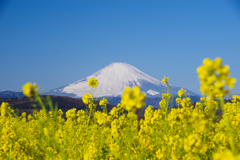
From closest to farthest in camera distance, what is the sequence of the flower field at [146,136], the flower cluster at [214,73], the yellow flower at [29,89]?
the flower cluster at [214,73]
the flower field at [146,136]
the yellow flower at [29,89]

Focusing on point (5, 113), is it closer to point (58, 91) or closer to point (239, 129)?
point (239, 129)

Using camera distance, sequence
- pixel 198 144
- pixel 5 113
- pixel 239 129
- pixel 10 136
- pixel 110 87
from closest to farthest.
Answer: pixel 198 144
pixel 5 113
pixel 10 136
pixel 239 129
pixel 110 87

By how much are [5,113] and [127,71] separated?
534 ft

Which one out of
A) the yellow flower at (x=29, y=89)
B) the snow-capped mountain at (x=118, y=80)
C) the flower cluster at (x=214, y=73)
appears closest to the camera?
the flower cluster at (x=214, y=73)

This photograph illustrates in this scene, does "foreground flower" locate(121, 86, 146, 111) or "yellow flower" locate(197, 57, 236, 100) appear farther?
"foreground flower" locate(121, 86, 146, 111)

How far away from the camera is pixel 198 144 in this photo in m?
1.47

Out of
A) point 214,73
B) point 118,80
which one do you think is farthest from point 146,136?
point 118,80

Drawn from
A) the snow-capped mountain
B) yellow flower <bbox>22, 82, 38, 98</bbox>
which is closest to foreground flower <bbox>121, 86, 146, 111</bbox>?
yellow flower <bbox>22, 82, 38, 98</bbox>

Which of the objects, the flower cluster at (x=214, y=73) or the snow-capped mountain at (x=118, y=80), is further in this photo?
the snow-capped mountain at (x=118, y=80)

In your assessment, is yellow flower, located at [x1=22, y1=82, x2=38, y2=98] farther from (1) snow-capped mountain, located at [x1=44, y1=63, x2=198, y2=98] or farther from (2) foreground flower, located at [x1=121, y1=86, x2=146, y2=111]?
(1) snow-capped mountain, located at [x1=44, y1=63, x2=198, y2=98]

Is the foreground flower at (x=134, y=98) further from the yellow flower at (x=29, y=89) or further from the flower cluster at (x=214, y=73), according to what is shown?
the yellow flower at (x=29, y=89)

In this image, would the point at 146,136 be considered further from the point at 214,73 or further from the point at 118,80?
the point at 118,80

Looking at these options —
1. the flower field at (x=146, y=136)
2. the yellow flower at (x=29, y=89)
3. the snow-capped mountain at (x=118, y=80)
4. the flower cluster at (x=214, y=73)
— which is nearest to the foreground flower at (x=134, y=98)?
the flower field at (x=146, y=136)

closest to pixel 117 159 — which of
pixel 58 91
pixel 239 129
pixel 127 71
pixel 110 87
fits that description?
pixel 239 129
